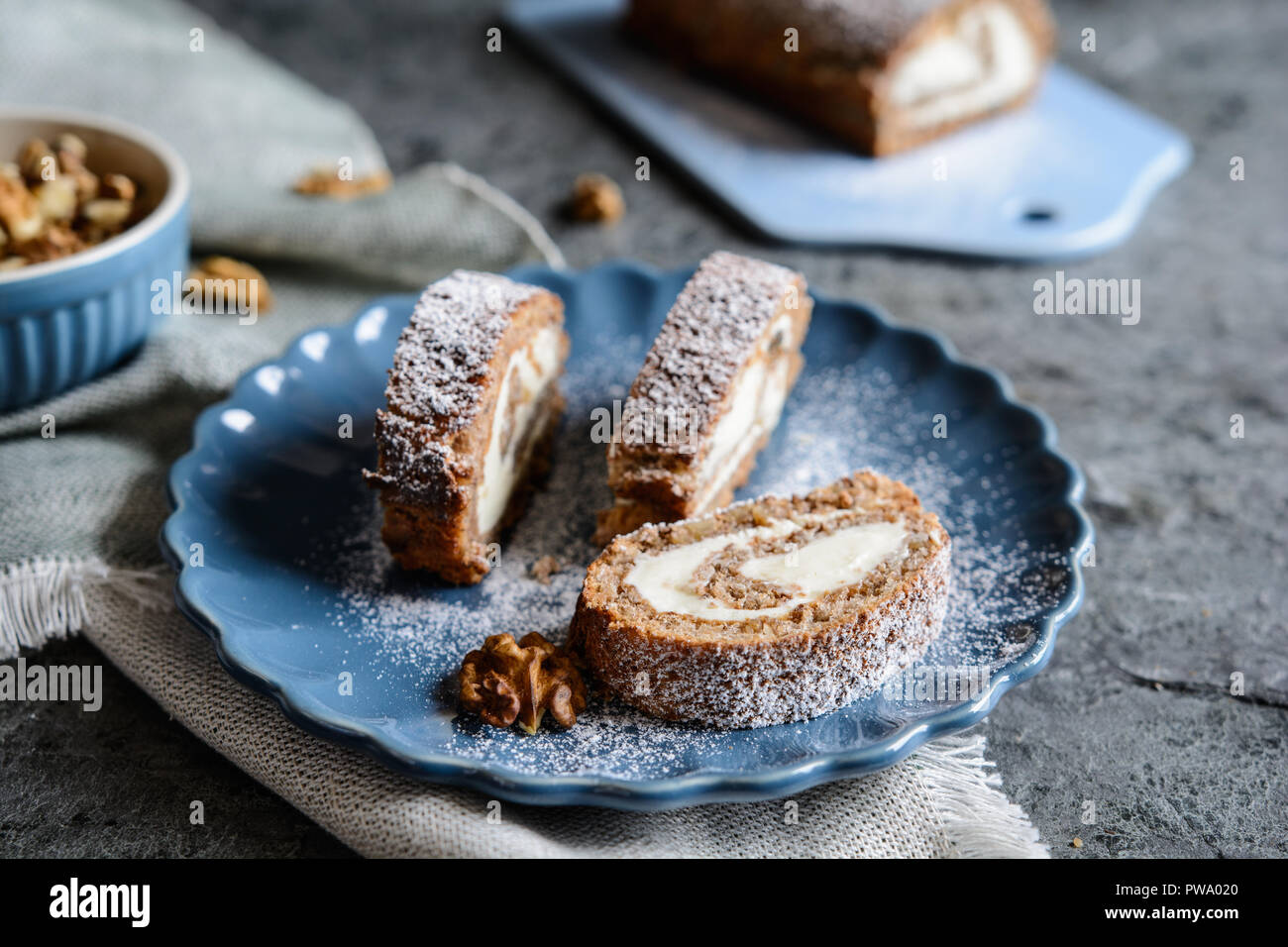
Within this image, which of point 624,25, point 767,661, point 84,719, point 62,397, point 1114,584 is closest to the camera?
point 767,661

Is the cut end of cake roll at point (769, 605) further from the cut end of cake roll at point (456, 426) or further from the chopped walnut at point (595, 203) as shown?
the chopped walnut at point (595, 203)

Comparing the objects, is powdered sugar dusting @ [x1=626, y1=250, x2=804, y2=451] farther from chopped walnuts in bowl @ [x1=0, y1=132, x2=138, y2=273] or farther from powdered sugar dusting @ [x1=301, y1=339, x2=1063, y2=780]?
chopped walnuts in bowl @ [x1=0, y1=132, x2=138, y2=273]

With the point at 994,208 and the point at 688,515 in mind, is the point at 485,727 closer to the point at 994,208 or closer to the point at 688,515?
the point at 688,515

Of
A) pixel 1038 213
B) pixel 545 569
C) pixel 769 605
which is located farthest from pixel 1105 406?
pixel 545 569

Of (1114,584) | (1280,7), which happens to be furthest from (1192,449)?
(1280,7)

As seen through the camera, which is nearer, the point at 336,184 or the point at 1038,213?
the point at 336,184

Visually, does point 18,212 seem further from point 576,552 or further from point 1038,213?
point 1038,213
